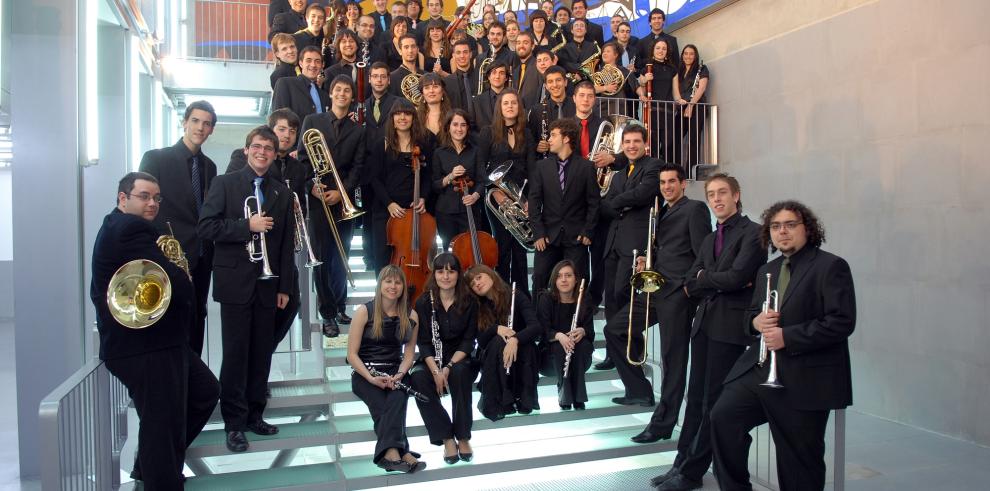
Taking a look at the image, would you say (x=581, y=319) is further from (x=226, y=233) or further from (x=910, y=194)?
(x=910, y=194)

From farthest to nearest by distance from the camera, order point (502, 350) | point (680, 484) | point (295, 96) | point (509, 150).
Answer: point (295, 96)
point (509, 150)
point (502, 350)
point (680, 484)

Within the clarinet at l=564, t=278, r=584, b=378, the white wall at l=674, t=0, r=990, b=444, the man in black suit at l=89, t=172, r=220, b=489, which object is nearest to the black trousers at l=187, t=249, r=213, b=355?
the man in black suit at l=89, t=172, r=220, b=489

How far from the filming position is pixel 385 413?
3.98 metres

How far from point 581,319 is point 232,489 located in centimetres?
224

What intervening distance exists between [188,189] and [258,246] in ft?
1.63

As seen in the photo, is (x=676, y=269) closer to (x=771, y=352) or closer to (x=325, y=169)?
(x=771, y=352)

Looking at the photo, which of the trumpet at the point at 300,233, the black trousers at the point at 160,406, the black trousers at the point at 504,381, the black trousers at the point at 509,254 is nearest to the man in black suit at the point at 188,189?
the trumpet at the point at 300,233

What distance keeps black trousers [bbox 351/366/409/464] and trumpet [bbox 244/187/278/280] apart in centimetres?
82

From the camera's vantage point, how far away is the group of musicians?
319cm

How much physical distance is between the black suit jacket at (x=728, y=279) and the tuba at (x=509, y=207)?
1350 millimetres

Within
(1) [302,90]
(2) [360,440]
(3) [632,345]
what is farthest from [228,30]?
(3) [632,345]

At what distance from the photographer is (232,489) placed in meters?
3.75

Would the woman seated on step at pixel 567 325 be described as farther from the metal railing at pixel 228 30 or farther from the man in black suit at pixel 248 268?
the metal railing at pixel 228 30

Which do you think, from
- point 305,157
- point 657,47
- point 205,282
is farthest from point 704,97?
point 205,282
